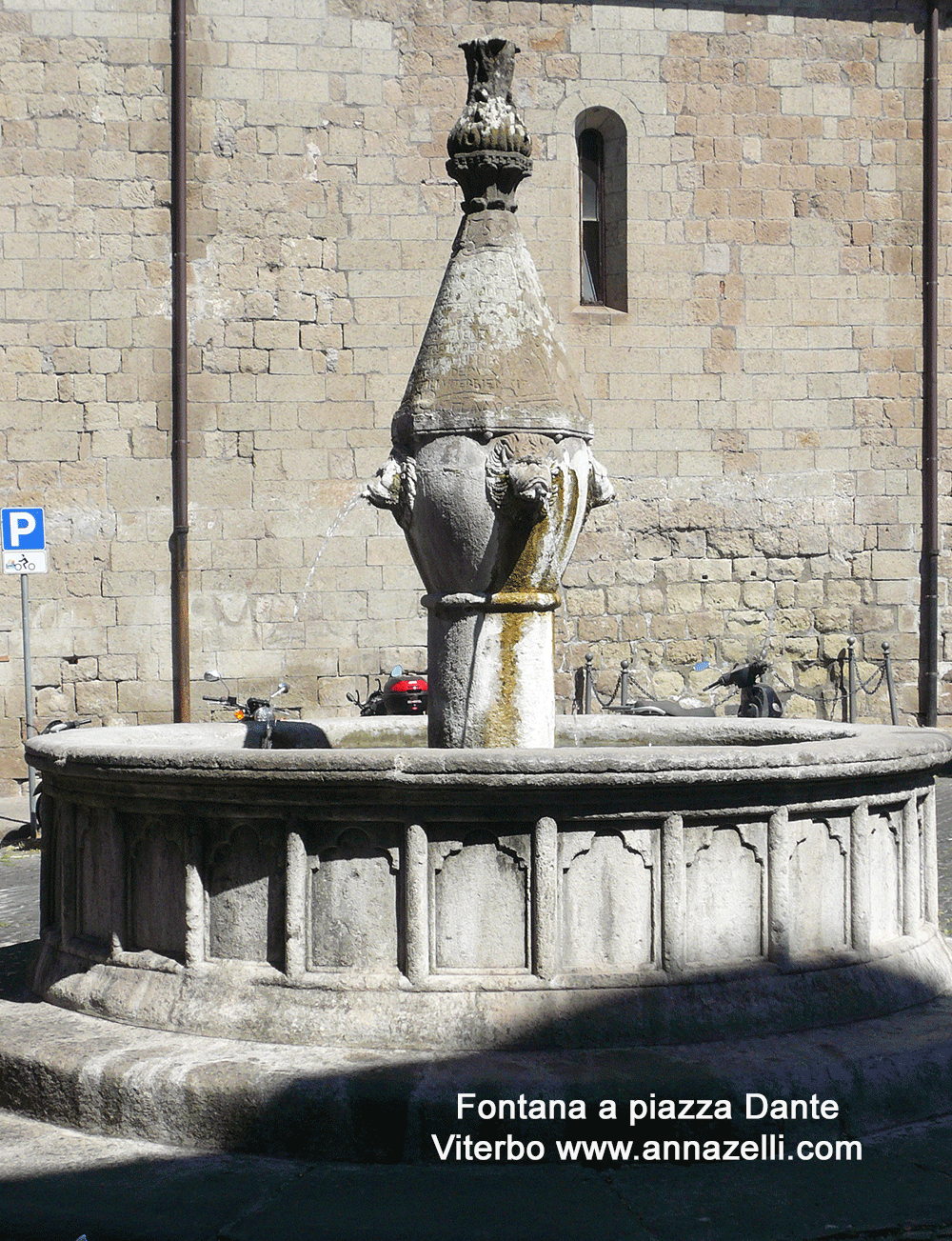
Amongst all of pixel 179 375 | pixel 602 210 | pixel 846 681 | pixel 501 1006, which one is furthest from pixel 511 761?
pixel 602 210

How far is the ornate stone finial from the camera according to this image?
16.9 ft

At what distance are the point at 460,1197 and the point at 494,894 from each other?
0.87m

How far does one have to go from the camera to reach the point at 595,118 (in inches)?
489

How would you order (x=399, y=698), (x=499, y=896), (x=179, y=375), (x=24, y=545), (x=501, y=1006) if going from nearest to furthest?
1. (x=501, y=1006)
2. (x=499, y=896)
3. (x=24, y=545)
4. (x=399, y=698)
5. (x=179, y=375)

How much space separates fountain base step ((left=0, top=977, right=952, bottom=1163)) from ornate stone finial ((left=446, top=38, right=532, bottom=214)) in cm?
302

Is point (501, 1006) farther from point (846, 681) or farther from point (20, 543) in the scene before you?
point (846, 681)

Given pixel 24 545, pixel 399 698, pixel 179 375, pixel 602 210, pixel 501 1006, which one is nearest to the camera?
pixel 501 1006

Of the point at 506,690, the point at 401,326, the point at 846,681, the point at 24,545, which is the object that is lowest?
the point at 846,681

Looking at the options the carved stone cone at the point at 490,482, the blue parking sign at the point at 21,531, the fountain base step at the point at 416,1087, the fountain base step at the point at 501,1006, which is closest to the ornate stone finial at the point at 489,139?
the carved stone cone at the point at 490,482

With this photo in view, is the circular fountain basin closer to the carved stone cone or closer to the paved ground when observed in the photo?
the paved ground

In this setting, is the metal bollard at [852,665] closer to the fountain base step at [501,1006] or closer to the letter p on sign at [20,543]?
the letter p on sign at [20,543]

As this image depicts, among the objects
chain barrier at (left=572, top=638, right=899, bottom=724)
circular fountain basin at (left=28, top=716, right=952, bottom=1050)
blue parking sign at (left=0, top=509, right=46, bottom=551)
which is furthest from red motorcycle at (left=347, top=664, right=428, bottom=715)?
circular fountain basin at (left=28, top=716, right=952, bottom=1050)

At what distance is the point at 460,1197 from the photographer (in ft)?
10.7

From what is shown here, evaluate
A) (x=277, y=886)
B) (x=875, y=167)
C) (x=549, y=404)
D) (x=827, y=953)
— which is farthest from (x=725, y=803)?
(x=875, y=167)
